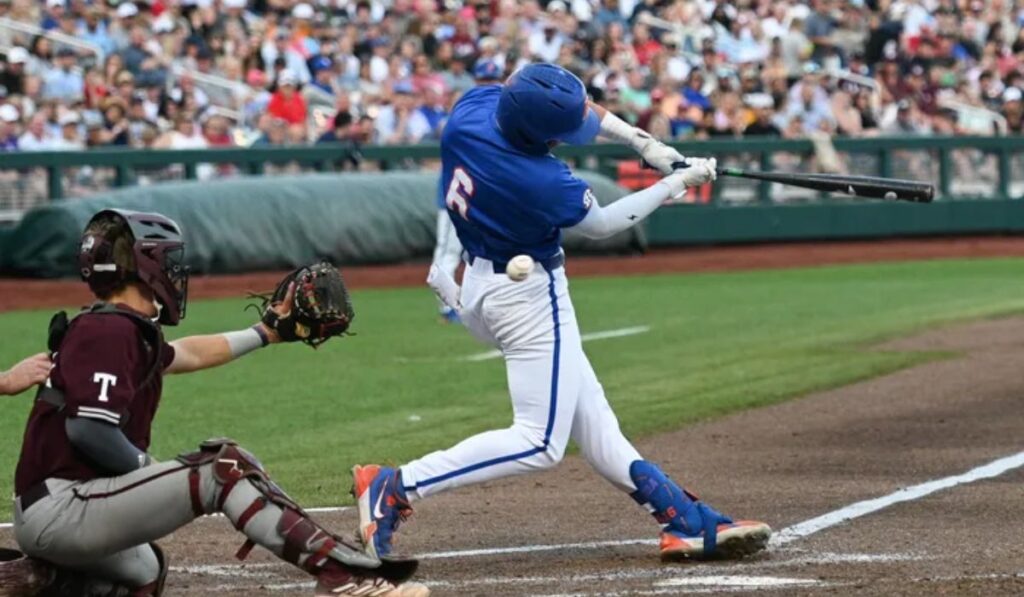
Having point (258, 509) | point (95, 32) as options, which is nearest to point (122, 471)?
point (258, 509)

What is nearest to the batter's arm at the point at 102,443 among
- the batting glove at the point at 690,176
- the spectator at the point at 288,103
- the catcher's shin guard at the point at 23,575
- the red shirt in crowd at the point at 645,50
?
the catcher's shin guard at the point at 23,575

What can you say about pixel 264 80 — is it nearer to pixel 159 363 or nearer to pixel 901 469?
pixel 901 469

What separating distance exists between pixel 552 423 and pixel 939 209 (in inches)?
738

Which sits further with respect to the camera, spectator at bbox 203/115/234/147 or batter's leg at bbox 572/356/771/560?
spectator at bbox 203/115/234/147

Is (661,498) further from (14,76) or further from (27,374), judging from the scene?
(14,76)

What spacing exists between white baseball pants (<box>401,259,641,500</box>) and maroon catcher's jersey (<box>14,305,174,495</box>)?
127 centimetres

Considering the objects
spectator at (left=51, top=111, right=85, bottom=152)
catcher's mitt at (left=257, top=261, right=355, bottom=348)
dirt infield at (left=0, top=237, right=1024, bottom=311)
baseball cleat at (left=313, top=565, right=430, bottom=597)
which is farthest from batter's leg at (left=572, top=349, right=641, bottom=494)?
spectator at (left=51, top=111, right=85, bottom=152)

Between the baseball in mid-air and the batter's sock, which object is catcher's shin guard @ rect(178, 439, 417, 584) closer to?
the baseball in mid-air

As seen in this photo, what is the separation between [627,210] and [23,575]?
230 cm

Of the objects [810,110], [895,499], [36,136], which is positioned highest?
[895,499]

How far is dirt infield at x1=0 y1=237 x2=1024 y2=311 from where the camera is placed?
58.6 feet

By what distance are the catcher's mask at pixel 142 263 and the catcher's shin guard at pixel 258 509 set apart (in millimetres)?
467

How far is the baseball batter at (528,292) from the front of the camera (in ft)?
21.1

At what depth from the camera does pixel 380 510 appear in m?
6.46
